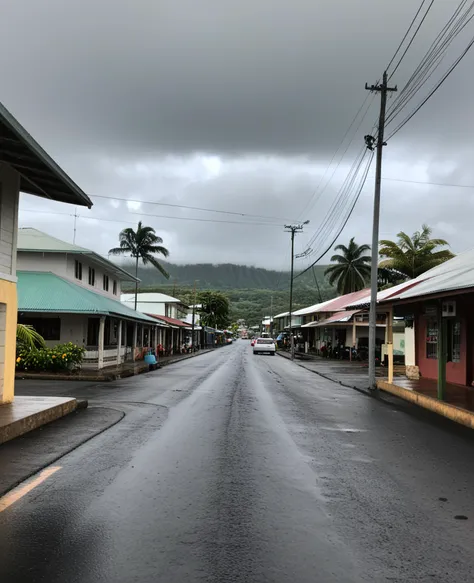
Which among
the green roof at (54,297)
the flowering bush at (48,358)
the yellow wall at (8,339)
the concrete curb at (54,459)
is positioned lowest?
the concrete curb at (54,459)

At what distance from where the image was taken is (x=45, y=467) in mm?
6660

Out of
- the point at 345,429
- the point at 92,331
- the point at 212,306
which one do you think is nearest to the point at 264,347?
the point at 92,331

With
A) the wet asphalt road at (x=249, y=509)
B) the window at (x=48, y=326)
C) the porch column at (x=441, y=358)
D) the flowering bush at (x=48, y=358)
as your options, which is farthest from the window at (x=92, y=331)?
the porch column at (x=441, y=358)

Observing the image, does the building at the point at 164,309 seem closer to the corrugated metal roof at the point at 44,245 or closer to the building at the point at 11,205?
the corrugated metal roof at the point at 44,245

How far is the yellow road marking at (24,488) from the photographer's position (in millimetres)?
5277

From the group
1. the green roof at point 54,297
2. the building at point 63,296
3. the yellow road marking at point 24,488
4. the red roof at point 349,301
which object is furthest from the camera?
the red roof at point 349,301

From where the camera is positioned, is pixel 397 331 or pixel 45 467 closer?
pixel 45 467

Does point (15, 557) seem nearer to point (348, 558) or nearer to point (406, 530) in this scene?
point (348, 558)

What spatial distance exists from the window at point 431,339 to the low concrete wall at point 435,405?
396 centimetres

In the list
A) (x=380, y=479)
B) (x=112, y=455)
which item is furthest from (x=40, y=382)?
(x=380, y=479)

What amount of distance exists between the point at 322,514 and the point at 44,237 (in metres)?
26.9

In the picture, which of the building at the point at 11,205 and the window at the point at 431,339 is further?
the window at the point at 431,339

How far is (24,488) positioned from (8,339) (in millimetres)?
5906

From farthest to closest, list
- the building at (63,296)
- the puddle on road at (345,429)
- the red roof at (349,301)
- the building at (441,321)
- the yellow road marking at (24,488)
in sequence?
the red roof at (349,301) → the building at (63,296) → the building at (441,321) → the puddle on road at (345,429) → the yellow road marking at (24,488)
